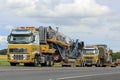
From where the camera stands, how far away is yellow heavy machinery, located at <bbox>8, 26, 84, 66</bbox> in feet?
143

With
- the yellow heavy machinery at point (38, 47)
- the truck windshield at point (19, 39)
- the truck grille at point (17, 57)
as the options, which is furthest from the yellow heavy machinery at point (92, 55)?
the truck windshield at point (19, 39)

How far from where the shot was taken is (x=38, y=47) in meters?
45.2

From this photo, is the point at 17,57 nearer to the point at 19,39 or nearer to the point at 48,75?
the point at 19,39

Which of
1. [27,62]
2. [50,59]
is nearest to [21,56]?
[27,62]

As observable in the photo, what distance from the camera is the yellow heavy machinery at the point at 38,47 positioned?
43.4m

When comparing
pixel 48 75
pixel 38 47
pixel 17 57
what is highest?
pixel 38 47

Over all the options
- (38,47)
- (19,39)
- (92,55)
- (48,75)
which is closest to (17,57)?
(19,39)

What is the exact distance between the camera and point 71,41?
53.7 meters

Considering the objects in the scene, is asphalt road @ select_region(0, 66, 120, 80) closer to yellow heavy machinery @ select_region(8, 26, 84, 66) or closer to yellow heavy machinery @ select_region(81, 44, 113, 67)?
yellow heavy machinery @ select_region(8, 26, 84, 66)

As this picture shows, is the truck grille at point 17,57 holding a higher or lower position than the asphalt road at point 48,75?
higher

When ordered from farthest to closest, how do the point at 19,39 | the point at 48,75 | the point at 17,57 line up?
the point at 17,57 → the point at 19,39 → the point at 48,75

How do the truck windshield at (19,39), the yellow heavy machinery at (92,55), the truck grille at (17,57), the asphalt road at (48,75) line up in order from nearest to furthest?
the asphalt road at (48,75) → the truck windshield at (19,39) → the truck grille at (17,57) → the yellow heavy machinery at (92,55)

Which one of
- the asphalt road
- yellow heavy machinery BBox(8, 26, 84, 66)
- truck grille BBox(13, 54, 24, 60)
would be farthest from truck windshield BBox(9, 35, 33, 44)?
the asphalt road

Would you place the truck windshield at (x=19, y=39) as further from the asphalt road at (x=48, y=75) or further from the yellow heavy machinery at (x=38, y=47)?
the asphalt road at (x=48, y=75)
